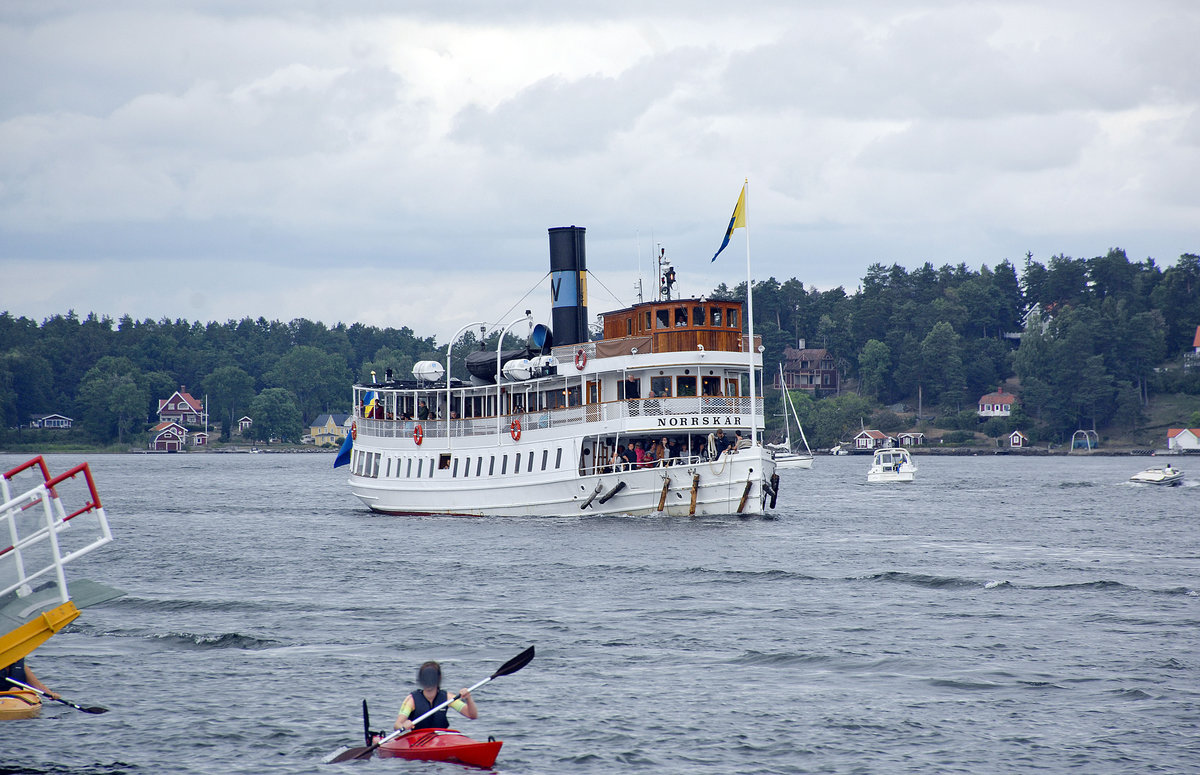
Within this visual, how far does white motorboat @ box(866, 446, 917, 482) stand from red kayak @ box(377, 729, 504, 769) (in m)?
90.1

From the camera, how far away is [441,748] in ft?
62.7

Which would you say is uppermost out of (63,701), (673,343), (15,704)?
(673,343)

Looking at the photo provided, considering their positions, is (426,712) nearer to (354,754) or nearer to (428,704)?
(428,704)

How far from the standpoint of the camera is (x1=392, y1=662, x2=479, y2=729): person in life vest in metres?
19.1

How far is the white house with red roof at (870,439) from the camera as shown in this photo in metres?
194

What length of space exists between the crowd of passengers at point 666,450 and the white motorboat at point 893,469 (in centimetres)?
5700

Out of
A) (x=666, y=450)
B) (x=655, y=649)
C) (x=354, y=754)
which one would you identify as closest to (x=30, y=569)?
(x=354, y=754)

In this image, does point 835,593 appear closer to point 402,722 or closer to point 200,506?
point 402,722

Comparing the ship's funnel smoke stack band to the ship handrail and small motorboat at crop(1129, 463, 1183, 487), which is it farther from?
small motorboat at crop(1129, 463, 1183, 487)

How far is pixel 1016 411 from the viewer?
610 feet

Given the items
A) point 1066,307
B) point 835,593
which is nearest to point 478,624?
point 835,593


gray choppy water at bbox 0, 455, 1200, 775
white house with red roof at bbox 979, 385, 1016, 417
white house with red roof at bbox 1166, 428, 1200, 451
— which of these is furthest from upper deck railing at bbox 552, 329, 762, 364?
white house with red roof at bbox 979, 385, 1016, 417

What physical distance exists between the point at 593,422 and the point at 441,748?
32700 millimetres

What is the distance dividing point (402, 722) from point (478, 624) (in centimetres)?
1095
